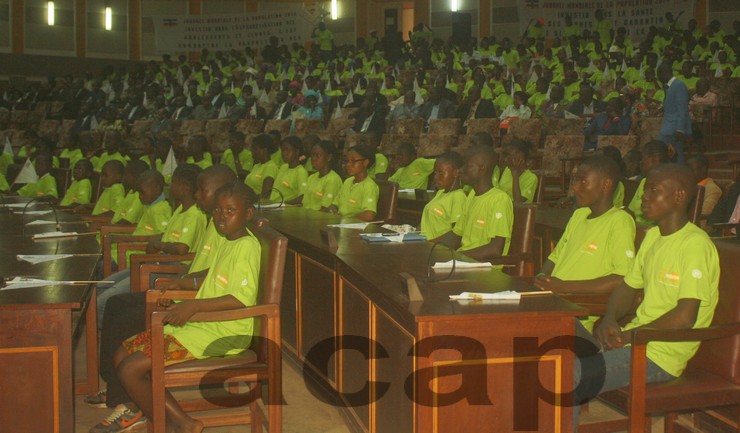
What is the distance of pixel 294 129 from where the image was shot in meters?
14.0

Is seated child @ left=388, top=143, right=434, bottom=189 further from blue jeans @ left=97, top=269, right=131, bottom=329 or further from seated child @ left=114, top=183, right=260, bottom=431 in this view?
seated child @ left=114, top=183, right=260, bottom=431

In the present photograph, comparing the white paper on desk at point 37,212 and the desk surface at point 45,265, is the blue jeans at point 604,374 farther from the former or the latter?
the white paper on desk at point 37,212

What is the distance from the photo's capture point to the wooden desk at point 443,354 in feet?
9.29

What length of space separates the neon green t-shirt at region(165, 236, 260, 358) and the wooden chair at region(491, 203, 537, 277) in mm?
1537

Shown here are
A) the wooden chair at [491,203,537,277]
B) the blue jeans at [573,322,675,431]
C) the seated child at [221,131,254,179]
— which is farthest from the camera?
the seated child at [221,131,254,179]

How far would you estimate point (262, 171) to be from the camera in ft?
31.3

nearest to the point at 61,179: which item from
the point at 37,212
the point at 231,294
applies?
the point at 37,212

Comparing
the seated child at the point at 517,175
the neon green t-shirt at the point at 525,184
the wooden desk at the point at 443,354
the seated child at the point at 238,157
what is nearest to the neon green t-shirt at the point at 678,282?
the wooden desk at the point at 443,354

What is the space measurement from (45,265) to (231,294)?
1.28m

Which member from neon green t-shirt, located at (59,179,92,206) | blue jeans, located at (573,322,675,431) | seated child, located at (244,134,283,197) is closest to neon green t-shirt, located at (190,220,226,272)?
blue jeans, located at (573,322,675,431)

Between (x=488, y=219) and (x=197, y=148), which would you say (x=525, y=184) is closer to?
(x=488, y=219)

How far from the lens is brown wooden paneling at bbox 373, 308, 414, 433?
9.80 ft

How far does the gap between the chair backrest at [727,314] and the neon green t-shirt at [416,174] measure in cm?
615

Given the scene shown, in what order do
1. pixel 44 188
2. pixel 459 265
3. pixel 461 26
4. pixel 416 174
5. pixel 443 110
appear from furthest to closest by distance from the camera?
pixel 461 26
pixel 443 110
pixel 44 188
pixel 416 174
pixel 459 265
